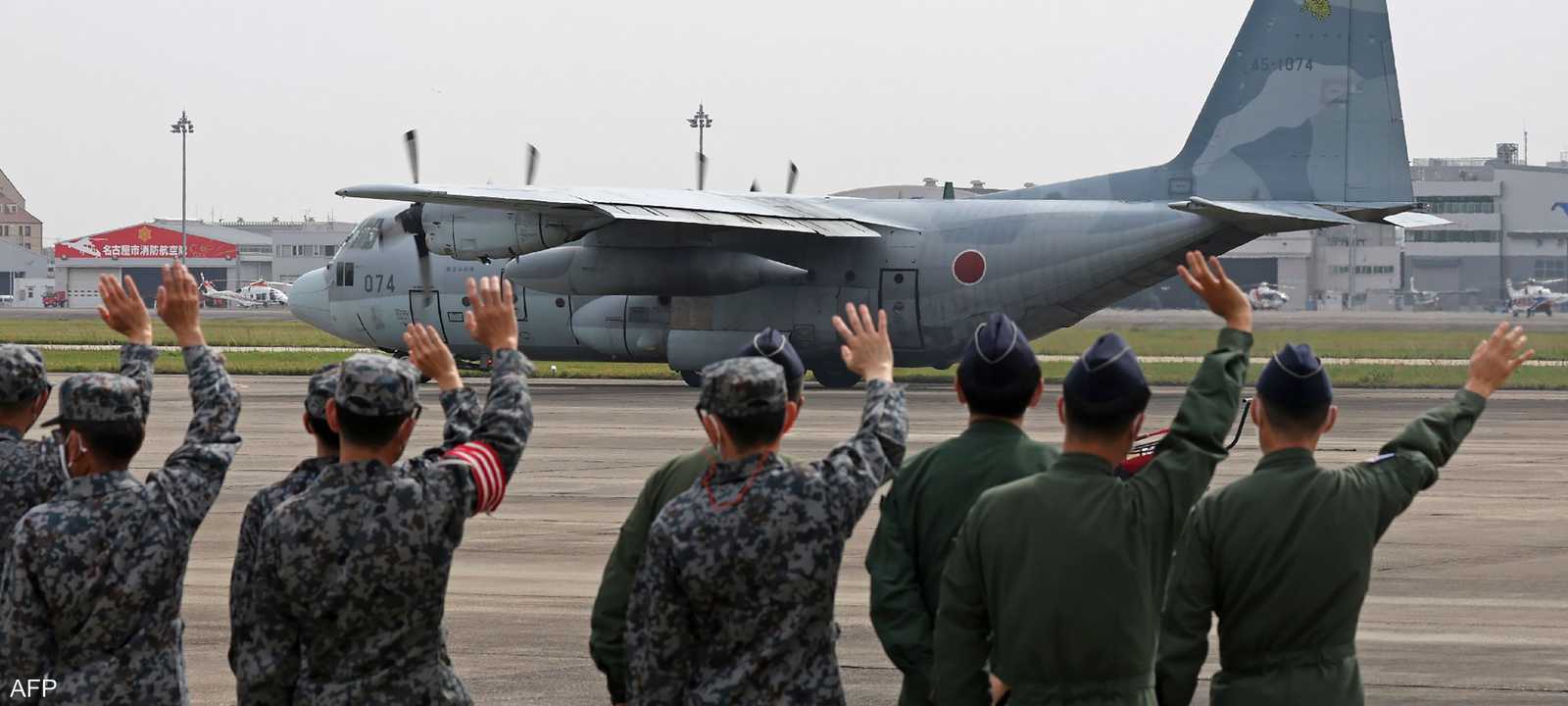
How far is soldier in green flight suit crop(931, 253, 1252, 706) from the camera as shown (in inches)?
205

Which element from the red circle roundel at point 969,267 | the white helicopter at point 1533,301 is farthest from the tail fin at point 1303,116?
the white helicopter at point 1533,301

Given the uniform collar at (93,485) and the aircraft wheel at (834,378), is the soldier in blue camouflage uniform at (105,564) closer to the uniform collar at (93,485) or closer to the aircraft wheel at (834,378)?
the uniform collar at (93,485)

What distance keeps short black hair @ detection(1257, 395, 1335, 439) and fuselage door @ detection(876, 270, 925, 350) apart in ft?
78.2

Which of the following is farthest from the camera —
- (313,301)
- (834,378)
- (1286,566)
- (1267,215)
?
(313,301)

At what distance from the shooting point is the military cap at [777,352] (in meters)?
6.20

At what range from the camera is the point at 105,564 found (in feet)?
18.7

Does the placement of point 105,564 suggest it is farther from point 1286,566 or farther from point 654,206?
point 654,206

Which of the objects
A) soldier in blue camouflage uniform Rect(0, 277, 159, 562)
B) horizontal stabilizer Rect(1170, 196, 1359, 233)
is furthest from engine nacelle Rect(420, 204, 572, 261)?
soldier in blue camouflage uniform Rect(0, 277, 159, 562)

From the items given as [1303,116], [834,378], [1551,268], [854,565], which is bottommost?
[854,565]

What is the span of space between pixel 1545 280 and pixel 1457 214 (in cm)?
1034

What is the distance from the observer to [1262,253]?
12000cm

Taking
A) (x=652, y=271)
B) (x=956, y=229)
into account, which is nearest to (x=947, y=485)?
(x=956, y=229)

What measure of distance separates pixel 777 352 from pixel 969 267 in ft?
75.7

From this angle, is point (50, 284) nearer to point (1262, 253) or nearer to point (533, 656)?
point (1262, 253)
